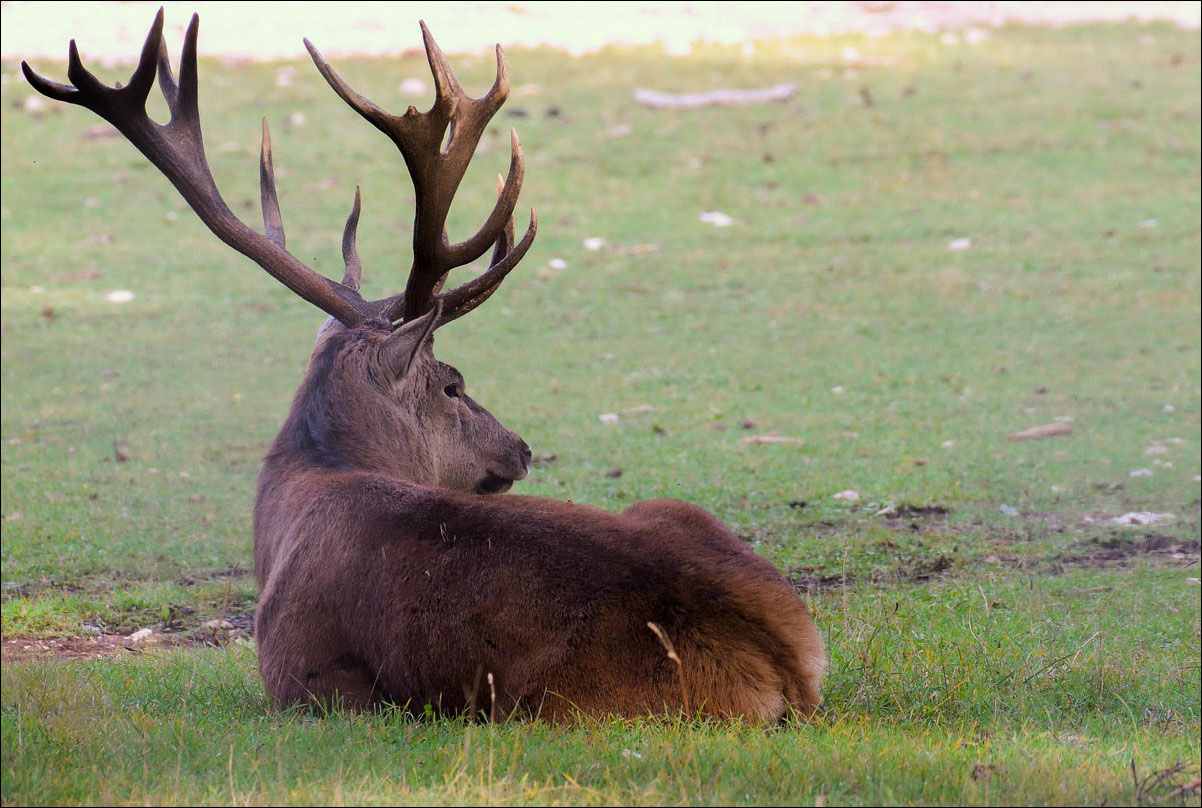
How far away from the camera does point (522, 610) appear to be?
13.9 feet

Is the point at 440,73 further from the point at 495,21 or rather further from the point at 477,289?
the point at 495,21

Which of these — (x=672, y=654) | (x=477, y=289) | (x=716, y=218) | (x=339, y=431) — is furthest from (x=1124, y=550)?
(x=716, y=218)

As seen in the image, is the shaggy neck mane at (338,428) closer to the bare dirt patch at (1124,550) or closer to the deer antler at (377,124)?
the deer antler at (377,124)

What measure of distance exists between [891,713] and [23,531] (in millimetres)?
5955

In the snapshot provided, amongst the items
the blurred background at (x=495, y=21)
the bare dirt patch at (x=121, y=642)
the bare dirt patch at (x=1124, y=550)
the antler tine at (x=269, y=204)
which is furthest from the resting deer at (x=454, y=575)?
the blurred background at (x=495, y=21)

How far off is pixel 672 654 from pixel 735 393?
7.90m

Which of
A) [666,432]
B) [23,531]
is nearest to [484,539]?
[23,531]

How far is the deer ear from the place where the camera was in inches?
217

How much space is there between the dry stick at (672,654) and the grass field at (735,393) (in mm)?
200

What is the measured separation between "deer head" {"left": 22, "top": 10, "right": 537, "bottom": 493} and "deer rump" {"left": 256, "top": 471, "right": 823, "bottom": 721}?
3.05 ft

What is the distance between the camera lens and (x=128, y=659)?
616 cm

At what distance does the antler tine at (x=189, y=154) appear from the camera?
19.6ft

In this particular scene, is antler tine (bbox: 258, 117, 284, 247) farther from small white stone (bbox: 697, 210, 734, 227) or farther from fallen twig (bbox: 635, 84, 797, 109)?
fallen twig (bbox: 635, 84, 797, 109)

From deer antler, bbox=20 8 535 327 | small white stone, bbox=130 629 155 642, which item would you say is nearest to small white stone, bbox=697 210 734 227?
deer antler, bbox=20 8 535 327
